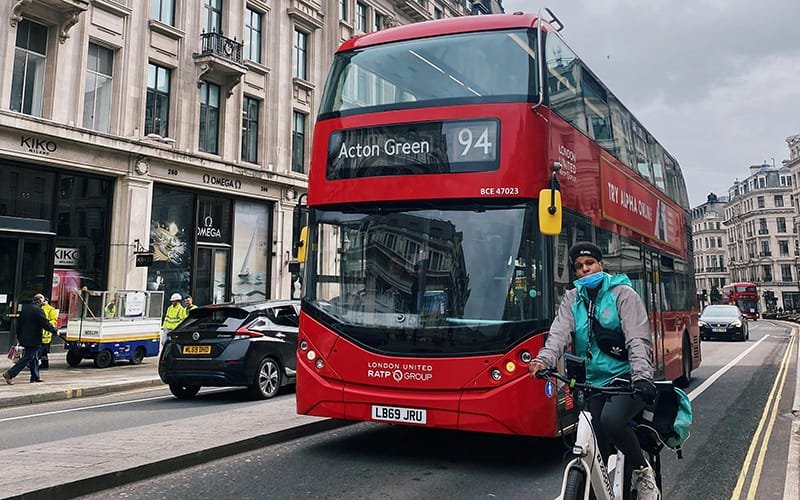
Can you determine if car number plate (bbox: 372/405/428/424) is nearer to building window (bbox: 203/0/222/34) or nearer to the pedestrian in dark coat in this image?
the pedestrian in dark coat

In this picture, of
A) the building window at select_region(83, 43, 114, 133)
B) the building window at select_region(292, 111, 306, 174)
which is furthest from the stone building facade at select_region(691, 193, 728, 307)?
the building window at select_region(83, 43, 114, 133)

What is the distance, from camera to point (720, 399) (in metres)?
10.8

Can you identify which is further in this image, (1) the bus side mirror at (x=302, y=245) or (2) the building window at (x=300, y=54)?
(2) the building window at (x=300, y=54)

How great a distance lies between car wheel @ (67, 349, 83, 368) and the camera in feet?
51.0

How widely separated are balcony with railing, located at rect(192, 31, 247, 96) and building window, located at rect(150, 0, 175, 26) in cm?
119

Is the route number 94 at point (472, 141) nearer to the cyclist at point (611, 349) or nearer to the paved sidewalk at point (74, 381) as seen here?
the cyclist at point (611, 349)

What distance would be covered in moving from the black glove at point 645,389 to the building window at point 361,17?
96.4 ft

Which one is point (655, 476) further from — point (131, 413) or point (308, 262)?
point (131, 413)

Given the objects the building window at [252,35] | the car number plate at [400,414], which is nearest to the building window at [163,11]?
the building window at [252,35]

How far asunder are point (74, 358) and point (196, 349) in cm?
733

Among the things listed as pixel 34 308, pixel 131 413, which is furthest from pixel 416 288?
pixel 34 308

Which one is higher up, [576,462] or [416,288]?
[416,288]

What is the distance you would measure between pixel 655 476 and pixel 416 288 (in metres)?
2.62

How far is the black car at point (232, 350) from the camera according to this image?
10023mm
